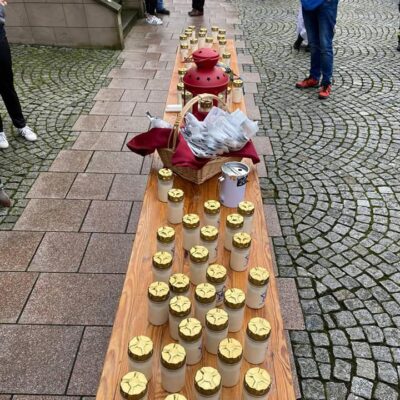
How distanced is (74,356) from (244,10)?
10611 mm

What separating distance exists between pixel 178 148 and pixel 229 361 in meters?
1.38

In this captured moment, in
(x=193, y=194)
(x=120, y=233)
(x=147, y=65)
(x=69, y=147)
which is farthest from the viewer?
(x=147, y=65)

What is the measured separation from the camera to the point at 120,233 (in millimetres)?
3574

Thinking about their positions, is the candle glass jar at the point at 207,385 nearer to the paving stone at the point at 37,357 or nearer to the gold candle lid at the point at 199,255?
the gold candle lid at the point at 199,255

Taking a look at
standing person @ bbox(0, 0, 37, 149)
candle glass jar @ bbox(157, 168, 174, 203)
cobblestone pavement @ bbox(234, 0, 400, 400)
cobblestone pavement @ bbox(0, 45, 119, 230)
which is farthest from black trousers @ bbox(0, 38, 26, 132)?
cobblestone pavement @ bbox(234, 0, 400, 400)

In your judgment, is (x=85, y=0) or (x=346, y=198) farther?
(x=85, y=0)

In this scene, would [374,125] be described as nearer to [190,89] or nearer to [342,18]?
[190,89]

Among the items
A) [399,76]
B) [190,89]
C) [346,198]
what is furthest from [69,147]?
[399,76]

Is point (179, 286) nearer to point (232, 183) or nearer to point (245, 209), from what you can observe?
point (245, 209)

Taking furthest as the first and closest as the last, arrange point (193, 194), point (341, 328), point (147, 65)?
point (147, 65), point (341, 328), point (193, 194)

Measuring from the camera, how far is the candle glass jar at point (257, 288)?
→ 5.71ft

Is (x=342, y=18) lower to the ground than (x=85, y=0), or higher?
lower

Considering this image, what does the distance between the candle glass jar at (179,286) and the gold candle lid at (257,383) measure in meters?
0.44

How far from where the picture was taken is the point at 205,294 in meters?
1.63
